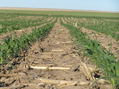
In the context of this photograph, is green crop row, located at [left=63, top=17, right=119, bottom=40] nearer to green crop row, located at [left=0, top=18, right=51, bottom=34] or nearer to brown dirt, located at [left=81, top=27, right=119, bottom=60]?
brown dirt, located at [left=81, top=27, right=119, bottom=60]

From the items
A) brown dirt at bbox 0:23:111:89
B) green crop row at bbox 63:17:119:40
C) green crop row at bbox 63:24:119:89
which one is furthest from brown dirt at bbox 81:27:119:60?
brown dirt at bbox 0:23:111:89

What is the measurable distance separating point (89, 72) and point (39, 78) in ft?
3.64

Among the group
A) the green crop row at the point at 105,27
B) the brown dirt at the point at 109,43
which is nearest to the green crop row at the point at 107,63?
the brown dirt at the point at 109,43

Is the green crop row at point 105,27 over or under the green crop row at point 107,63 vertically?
under

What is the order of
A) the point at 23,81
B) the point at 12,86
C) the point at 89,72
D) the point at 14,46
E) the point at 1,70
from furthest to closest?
the point at 14,46
the point at 1,70
the point at 89,72
the point at 23,81
the point at 12,86

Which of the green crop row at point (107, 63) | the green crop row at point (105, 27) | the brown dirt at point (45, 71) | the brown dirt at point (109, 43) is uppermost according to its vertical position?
the green crop row at point (107, 63)

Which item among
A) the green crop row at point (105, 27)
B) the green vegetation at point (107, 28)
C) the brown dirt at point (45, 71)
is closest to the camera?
the brown dirt at point (45, 71)

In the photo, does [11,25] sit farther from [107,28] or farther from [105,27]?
[105,27]

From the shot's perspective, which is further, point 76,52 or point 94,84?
point 76,52

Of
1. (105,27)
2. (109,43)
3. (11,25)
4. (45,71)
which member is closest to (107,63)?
(45,71)

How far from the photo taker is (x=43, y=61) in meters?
8.67

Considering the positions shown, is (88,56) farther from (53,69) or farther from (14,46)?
(14,46)

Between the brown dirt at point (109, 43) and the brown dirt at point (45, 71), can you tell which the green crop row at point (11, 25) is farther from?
the brown dirt at point (45, 71)

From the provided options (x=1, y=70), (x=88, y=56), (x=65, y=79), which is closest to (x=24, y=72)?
(x=1, y=70)
